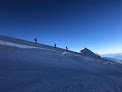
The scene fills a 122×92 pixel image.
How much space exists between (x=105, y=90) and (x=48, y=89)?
4421 millimetres

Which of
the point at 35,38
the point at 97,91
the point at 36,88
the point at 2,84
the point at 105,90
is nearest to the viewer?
the point at 2,84

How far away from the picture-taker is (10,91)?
3703mm

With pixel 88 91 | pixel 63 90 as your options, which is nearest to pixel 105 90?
pixel 88 91

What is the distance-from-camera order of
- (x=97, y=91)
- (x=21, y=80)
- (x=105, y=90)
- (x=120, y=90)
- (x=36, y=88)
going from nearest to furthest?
(x=36, y=88) → (x=21, y=80) → (x=97, y=91) → (x=105, y=90) → (x=120, y=90)

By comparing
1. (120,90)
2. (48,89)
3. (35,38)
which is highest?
(35,38)

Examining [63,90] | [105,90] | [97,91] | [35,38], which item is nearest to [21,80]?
[63,90]

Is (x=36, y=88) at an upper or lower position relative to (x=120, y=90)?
upper

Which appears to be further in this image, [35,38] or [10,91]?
[35,38]

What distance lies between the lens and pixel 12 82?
4359mm

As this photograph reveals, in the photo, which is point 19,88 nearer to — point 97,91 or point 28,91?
point 28,91

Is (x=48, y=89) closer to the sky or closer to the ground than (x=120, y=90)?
closer to the sky

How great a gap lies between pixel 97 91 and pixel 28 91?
4677 millimetres

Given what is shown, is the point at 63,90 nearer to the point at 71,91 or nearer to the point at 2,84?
the point at 71,91

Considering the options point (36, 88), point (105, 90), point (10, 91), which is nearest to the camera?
point (10, 91)
